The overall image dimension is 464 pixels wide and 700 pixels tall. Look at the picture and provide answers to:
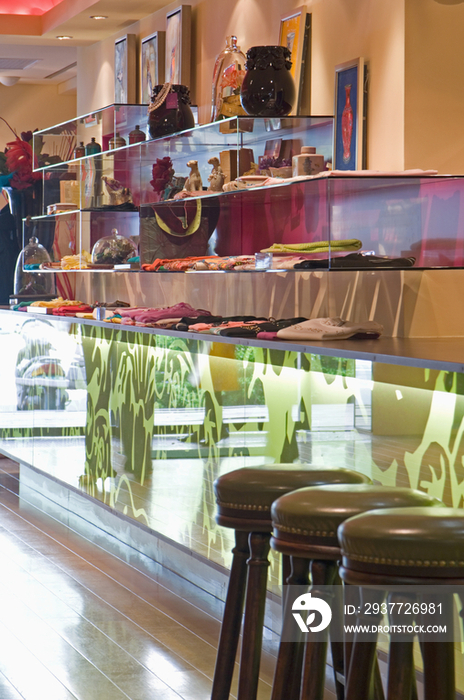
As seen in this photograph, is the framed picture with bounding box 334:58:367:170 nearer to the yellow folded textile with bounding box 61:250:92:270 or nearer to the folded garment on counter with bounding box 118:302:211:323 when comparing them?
the folded garment on counter with bounding box 118:302:211:323

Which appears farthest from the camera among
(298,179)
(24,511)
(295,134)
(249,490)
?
(24,511)

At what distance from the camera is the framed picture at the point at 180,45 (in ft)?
18.4

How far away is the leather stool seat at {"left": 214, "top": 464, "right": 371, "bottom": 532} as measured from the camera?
2084 millimetres

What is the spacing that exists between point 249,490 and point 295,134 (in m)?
2.29

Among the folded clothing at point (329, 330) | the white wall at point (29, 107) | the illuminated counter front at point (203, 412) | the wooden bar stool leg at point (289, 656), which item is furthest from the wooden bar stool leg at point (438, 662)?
the white wall at point (29, 107)

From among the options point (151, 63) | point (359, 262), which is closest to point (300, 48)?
point (359, 262)

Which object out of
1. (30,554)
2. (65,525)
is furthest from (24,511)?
(30,554)

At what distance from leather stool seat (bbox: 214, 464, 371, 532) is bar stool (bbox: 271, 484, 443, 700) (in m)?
0.15

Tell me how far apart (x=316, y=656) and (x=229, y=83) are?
10.0 ft

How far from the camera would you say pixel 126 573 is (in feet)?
14.2

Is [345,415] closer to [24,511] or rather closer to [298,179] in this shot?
[298,179]

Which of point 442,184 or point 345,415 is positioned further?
point 442,184

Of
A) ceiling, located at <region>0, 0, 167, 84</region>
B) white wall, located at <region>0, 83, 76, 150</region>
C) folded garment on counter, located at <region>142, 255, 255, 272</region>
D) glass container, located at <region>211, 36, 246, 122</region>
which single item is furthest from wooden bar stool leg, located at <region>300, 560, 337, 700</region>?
white wall, located at <region>0, 83, 76, 150</region>

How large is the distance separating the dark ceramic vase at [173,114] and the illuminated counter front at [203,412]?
1.01 m
